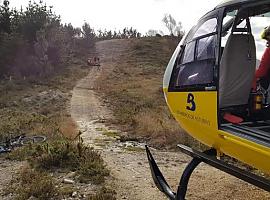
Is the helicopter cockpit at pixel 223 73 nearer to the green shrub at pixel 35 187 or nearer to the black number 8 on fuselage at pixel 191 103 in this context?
the black number 8 on fuselage at pixel 191 103

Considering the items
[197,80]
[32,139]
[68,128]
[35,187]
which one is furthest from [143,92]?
[197,80]

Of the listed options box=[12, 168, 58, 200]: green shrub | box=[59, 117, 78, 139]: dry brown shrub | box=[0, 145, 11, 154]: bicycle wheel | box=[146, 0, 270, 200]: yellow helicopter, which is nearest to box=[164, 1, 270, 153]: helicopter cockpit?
box=[146, 0, 270, 200]: yellow helicopter

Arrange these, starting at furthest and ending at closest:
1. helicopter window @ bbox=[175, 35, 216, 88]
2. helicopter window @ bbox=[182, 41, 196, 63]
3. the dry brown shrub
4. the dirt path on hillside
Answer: the dry brown shrub < the dirt path on hillside < helicopter window @ bbox=[182, 41, 196, 63] < helicopter window @ bbox=[175, 35, 216, 88]

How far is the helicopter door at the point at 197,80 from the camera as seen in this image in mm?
4395

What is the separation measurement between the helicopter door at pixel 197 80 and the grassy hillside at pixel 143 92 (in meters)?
4.63

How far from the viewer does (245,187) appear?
6.23m

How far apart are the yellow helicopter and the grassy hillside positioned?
4.58 m

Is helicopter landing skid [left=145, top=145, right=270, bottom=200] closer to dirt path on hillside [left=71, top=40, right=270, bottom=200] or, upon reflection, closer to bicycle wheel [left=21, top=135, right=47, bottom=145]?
dirt path on hillside [left=71, top=40, right=270, bottom=200]

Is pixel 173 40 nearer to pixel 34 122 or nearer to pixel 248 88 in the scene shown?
pixel 34 122

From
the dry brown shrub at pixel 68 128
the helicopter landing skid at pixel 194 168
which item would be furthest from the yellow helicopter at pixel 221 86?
the dry brown shrub at pixel 68 128

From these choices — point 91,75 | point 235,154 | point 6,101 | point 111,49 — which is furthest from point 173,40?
point 235,154

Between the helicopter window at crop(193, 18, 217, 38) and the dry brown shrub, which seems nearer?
the helicopter window at crop(193, 18, 217, 38)

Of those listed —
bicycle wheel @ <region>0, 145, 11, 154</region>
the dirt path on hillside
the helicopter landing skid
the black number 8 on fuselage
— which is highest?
the black number 8 on fuselage

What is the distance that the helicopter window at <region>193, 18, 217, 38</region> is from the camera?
459 centimetres
